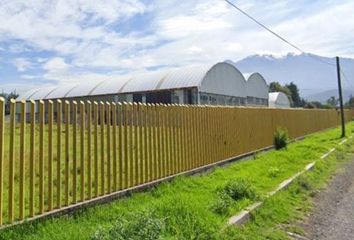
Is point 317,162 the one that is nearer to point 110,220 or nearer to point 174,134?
point 174,134

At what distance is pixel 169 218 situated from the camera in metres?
5.37

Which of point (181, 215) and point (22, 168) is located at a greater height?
point (22, 168)

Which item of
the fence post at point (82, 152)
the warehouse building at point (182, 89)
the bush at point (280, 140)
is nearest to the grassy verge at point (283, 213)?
the fence post at point (82, 152)

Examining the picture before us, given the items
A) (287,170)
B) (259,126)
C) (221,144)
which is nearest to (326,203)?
(287,170)

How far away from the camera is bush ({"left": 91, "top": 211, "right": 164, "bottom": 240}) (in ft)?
14.2

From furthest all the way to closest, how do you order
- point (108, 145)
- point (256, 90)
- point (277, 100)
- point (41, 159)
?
point (277, 100) → point (256, 90) → point (108, 145) → point (41, 159)

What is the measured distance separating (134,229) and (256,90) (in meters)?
42.9

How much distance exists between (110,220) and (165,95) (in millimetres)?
27695

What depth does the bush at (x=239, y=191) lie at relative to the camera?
7199 millimetres

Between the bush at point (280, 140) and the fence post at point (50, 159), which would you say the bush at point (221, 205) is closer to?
the fence post at point (50, 159)

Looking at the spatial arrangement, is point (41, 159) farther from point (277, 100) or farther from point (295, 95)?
point (295, 95)

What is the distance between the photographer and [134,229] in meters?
4.50

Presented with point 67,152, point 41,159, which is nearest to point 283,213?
point 67,152

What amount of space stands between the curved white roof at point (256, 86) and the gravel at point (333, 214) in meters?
34.2
